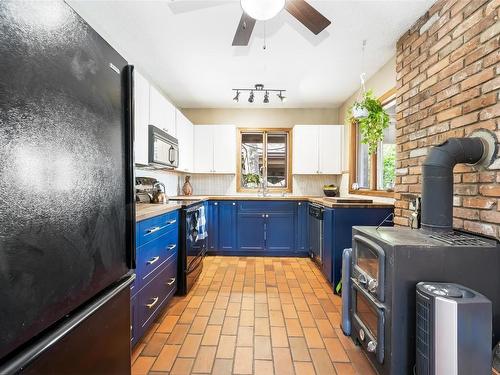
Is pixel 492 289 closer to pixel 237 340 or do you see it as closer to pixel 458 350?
pixel 458 350

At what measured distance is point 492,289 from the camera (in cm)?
135

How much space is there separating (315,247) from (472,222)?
6.98 ft

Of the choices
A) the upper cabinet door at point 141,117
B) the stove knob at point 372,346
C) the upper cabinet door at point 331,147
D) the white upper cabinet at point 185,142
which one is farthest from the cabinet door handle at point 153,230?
the upper cabinet door at point 331,147

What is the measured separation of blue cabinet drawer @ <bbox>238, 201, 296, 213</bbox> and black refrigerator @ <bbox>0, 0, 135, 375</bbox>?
3.16m

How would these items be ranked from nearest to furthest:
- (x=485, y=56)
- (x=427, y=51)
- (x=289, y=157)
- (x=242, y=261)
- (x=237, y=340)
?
A: (x=485, y=56), (x=237, y=340), (x=427, y=51), (x=242, y=261), (x=289, y=157)

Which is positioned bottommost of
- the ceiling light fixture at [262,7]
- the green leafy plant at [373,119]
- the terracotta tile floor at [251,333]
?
the terracotta tile floor at [251,333]

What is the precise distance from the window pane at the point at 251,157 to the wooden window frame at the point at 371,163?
1581 millimetres

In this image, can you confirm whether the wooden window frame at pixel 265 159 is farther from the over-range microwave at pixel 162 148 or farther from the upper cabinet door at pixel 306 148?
the over-range microwave at pixel 162 148

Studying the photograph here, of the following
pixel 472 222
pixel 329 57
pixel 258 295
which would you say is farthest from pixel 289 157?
pixel 472 222

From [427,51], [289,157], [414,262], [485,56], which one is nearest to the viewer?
[414,262]

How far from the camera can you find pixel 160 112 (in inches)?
117

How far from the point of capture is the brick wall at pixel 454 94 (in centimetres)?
150

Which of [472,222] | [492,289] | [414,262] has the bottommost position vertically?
[492,289]

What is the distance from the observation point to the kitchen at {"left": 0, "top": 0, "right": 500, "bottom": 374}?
24.6 inches
